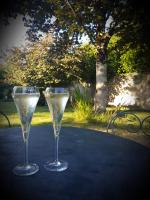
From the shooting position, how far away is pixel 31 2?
6.01m

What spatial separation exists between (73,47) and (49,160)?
660 centimetres

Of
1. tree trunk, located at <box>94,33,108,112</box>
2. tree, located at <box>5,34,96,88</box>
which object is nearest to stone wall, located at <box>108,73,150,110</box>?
tree, located at <box>5,34,96,88</box>

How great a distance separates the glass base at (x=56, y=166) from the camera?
0.82m

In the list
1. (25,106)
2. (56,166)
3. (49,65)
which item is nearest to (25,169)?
(56,166)

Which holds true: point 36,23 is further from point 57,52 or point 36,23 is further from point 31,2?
point 57,52

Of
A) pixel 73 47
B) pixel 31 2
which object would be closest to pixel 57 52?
pixel 73 47

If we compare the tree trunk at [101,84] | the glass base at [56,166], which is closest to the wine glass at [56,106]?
the glass base at [56,166]

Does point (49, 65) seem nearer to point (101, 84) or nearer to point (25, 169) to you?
point (101, 84)

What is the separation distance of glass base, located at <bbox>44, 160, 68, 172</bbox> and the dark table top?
2 centimetres

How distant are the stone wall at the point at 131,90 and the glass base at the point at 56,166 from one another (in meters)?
6.83

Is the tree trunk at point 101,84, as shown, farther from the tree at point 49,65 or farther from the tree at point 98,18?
the tree at point 49,65

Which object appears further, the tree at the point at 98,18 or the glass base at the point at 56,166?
the tree at the point at 98,18

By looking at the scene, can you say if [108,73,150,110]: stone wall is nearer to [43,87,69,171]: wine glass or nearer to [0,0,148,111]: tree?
[0,0,148,111]: tree

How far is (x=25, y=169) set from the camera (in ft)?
2.69
